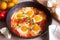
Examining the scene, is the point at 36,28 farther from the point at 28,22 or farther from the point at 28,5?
the point at 28,5

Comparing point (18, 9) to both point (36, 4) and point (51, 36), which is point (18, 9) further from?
point (51, 36)

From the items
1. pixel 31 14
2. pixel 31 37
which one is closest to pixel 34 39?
pixel 31 37

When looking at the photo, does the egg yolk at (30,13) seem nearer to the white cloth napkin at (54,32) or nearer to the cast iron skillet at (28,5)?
the cast iron skillet at (28,5)

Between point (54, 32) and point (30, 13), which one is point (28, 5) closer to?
point (30, 13)

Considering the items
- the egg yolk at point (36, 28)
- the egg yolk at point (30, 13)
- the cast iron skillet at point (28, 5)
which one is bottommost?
the egg yolk at point (36, 28)

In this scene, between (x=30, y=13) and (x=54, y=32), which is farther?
(x=30, y=13)

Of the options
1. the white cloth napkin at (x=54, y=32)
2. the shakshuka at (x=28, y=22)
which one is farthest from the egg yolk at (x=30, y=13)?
the white cloth napkin at (x=54, y=32)

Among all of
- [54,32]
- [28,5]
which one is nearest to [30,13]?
[28,5]

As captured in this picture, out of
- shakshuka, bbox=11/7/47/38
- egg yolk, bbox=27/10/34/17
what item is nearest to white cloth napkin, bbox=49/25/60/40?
shakshuka, bbox=11/7/47/38
